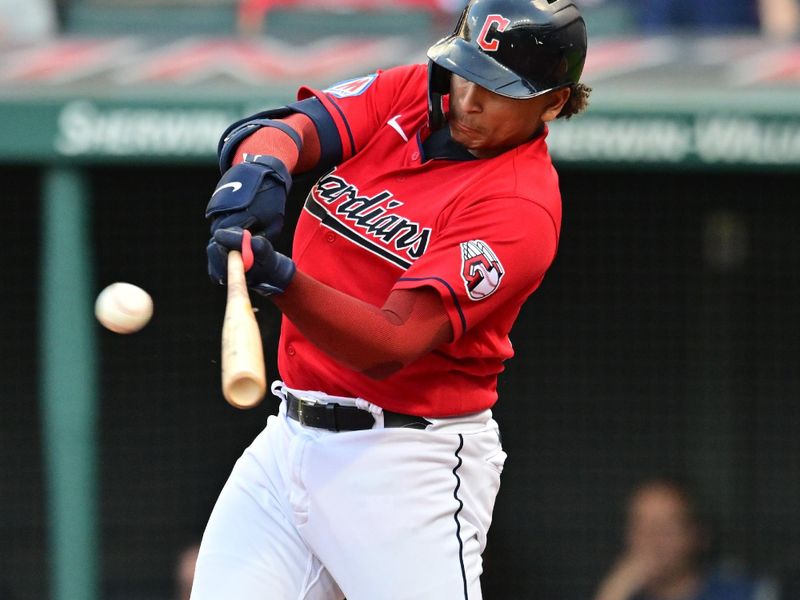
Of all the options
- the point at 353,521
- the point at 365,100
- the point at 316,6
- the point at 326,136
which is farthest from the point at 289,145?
the point at 316,6

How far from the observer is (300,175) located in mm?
2221

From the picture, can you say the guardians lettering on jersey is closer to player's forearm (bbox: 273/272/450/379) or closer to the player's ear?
player's forearm (bbox: 273/272/450/379)

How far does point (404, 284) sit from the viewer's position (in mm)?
1983

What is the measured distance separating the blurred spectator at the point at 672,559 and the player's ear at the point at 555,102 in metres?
2.58

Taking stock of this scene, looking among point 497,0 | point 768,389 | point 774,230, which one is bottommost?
point 768,389

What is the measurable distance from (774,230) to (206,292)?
81.2 inches

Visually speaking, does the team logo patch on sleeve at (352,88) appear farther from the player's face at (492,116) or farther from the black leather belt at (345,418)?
the black leather belt at (345,418)

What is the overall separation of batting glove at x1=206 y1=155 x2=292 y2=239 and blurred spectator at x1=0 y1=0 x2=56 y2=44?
246 cm

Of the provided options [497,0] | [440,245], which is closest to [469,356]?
[440,245]

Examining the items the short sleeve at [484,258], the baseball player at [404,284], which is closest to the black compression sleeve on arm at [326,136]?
the baseball player at [404,284]

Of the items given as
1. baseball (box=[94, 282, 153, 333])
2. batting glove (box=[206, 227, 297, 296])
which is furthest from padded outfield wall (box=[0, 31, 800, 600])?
batting glove (box=[206, 227, 297, 296])

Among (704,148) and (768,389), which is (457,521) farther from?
(768,389)

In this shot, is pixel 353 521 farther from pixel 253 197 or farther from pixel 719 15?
pixel 719 15

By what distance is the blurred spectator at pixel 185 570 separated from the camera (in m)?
4.25
